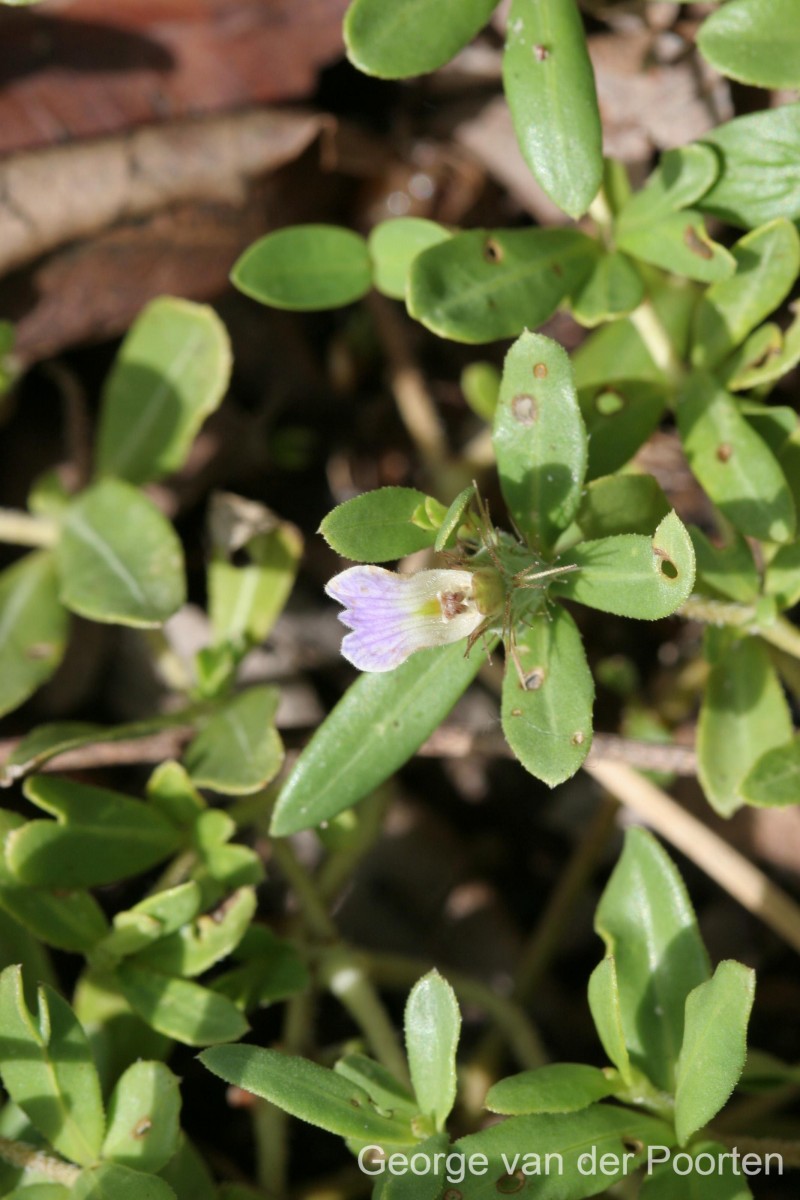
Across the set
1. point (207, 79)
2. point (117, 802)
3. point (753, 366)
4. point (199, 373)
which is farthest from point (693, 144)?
point (117, 802)

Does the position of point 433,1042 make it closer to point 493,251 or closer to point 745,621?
point 745,621

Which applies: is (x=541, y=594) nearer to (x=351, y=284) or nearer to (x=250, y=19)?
(x=351, y=284)

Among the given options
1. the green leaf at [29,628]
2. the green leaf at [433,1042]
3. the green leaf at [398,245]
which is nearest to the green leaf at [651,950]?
the green leaf at [433,1042]

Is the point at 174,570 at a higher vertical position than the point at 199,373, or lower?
lower

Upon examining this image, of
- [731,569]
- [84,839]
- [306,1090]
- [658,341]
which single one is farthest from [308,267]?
[306,1090]

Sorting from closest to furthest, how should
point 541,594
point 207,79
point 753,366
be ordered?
1. point 541,594
2. point 753,366
3. point 207,79

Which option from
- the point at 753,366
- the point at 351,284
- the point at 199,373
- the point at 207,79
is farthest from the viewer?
the point at 207,79

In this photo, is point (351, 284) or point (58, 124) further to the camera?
point (58, 124)

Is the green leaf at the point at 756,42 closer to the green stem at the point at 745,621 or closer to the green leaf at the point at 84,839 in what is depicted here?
the green stem at the point at 745,621
